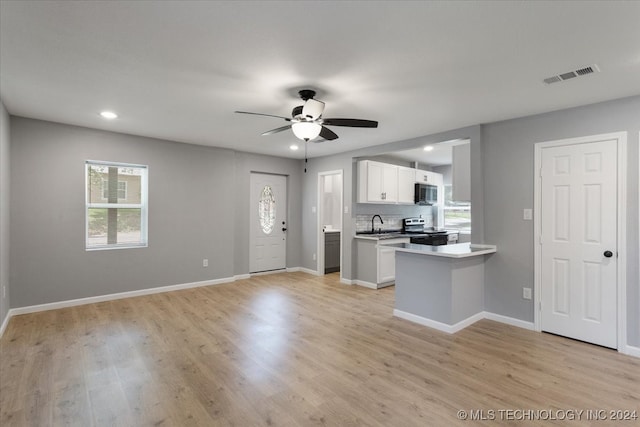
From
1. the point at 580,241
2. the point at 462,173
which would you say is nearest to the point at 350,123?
the point at 462,173

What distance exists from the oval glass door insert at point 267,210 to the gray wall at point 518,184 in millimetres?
3921

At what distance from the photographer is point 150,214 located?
4.93m

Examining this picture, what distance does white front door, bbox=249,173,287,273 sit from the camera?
6.31 meters

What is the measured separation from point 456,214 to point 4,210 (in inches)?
319

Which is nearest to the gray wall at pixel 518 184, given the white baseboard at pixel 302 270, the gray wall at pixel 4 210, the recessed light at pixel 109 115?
the white baseboard at pixel 302 270

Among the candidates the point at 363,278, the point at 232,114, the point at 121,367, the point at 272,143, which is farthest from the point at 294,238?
the point at 121,367

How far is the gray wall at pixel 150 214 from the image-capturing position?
399 cm

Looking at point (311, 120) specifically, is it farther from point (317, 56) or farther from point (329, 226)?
point (329, 226)

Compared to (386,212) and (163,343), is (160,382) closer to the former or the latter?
(163,343)

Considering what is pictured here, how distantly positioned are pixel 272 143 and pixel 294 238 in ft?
7.65

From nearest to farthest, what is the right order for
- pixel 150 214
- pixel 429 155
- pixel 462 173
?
pixel 462 173, pixel 150 214, pixel 429 155

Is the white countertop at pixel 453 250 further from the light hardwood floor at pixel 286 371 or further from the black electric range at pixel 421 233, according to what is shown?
the black electric range at pixel 421 233

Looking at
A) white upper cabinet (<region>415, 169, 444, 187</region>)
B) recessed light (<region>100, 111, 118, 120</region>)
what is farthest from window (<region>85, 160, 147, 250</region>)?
white upper cabinet (<region>415, 169, 444, 187</region>)

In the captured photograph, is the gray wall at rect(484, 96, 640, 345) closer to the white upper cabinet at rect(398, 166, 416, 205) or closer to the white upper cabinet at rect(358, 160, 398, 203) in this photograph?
the white upper cabinet at rect(358, 160, 398, 203)
